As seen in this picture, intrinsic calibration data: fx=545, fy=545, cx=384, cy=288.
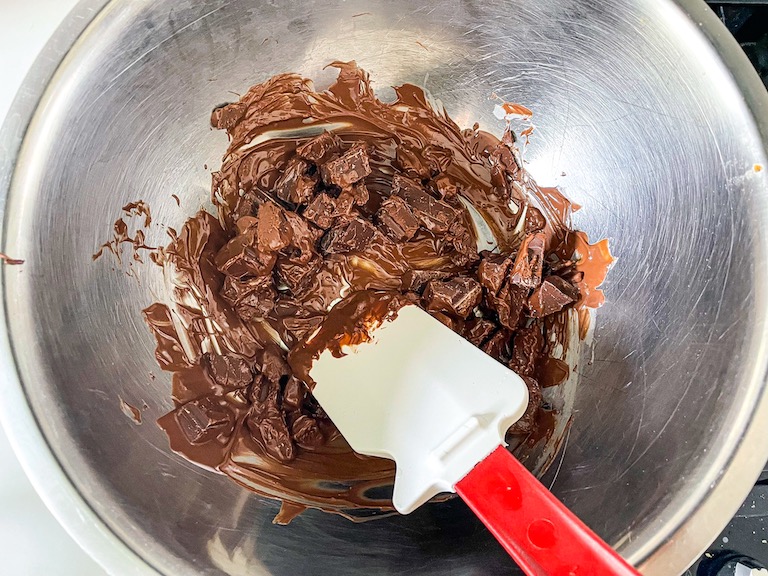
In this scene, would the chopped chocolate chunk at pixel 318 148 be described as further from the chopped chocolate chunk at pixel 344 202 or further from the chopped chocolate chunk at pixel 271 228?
the chopped chocolate chunk at pixel 271 228

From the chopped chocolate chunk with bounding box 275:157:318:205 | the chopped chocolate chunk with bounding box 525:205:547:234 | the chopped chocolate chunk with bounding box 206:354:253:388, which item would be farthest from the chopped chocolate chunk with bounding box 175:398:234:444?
the chopped chocolate chunk with bounding box 525:205:547:234

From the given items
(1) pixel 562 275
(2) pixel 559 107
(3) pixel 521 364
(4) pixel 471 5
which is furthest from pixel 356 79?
(3) pixel 521 364

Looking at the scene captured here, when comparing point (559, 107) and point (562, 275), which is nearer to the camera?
point (559, 107)

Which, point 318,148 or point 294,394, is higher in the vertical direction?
point 318,148

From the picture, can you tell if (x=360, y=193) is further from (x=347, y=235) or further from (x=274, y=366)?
(x=274, y=366)

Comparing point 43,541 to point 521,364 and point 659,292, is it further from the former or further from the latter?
point 659,292

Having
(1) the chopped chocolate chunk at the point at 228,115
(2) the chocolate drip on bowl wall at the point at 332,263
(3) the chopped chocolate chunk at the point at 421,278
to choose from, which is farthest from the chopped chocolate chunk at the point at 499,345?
(1) the chopped chocolate chunk at the point at 228,115

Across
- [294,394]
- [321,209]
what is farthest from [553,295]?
[294,394]
